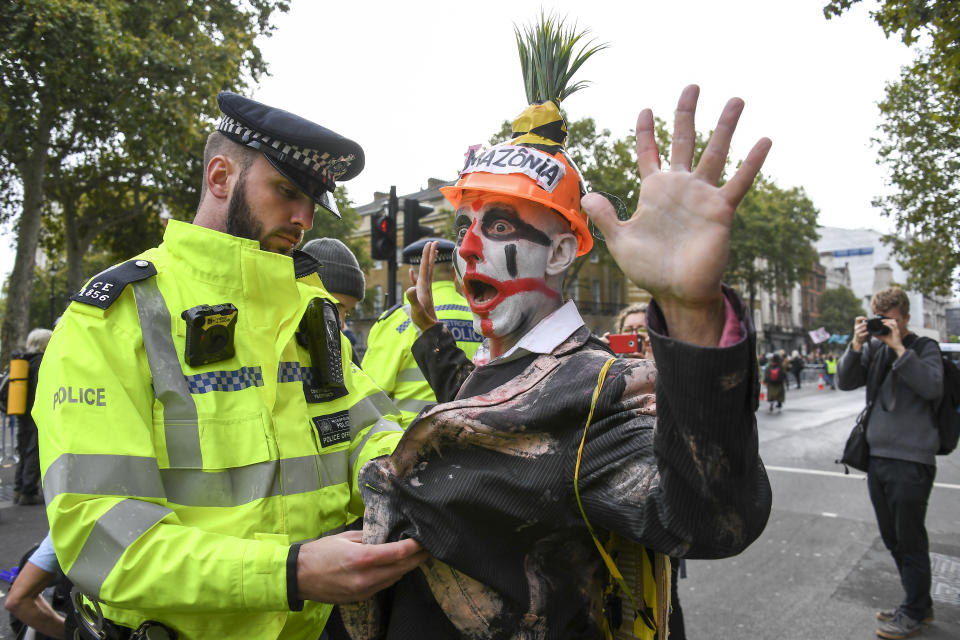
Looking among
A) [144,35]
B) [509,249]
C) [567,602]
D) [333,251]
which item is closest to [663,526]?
[567,602]

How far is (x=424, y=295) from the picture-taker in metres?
2.66

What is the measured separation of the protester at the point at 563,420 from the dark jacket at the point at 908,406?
150 inches

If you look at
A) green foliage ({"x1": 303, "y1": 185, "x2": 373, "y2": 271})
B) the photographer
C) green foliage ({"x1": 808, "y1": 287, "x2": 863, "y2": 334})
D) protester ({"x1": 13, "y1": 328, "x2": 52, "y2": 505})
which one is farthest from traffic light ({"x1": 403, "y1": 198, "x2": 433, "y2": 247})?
green foliage ({"x1": 808, "y1": 287, "x2": 863, "y2": 334})

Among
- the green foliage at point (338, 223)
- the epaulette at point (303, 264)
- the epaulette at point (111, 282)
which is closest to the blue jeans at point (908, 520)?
the epaulette at point (303, 264)

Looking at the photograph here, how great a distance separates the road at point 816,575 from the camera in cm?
444

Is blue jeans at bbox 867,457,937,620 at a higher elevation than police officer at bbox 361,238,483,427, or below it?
below

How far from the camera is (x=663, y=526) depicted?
3.67 ft

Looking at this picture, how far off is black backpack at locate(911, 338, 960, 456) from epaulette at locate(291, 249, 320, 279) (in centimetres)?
435

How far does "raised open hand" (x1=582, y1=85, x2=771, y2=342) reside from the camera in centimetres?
100

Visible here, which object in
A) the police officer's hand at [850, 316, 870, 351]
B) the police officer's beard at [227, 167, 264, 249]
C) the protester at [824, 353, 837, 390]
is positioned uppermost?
the police officer's beard at [227, 167, 264, 249]

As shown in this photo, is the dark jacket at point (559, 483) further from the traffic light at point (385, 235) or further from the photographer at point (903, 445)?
the traffic light at point (385, 235)

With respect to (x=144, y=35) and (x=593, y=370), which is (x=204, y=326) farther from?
(x=144, y=35)

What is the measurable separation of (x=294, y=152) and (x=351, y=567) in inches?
49.8

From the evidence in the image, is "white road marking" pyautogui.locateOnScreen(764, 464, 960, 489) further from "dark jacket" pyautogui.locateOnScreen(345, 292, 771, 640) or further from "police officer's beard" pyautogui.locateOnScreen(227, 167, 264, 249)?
"police officer's beard" pyautogui.locateOnScreen(227, 167, 264, 249)
